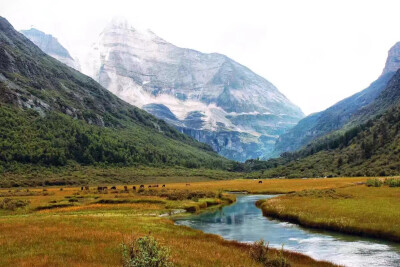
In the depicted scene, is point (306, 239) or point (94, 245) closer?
point (94, 245)

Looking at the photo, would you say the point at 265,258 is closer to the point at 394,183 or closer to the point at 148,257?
the point at 148,257

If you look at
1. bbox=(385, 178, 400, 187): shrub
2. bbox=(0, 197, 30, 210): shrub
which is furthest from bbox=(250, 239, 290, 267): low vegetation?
bbox=(385, 178, 400, 187): shrub

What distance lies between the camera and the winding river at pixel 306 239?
99.5 feet

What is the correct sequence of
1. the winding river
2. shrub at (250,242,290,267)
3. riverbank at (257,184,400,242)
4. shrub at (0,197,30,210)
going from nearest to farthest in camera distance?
shrub at (250,242,290,267) < the winding river < riverbank at (257,184,400,242) < shrub at (0,197,30,210)

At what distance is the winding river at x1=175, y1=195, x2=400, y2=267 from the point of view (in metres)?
30.3

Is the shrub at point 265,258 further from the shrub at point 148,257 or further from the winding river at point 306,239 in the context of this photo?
the shrub at point 148,257

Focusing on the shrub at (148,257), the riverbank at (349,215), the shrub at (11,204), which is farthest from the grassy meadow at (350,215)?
the shrub at (11,204)

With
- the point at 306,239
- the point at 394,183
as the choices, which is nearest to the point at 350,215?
the point at 306,239

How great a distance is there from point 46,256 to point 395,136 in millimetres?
197267

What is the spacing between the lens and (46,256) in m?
23.4

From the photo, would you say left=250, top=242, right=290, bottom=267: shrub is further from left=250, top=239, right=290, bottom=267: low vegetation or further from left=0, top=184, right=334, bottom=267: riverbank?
left=0, top=184, right=334, bottom=267: riverbank

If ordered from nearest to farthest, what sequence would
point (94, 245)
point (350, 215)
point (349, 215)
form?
point (94, 245)
point (350, 215)
point (349, 215)

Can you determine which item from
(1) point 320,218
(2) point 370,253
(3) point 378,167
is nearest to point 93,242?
(2) point 370,253

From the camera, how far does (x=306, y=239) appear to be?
39.0 m
